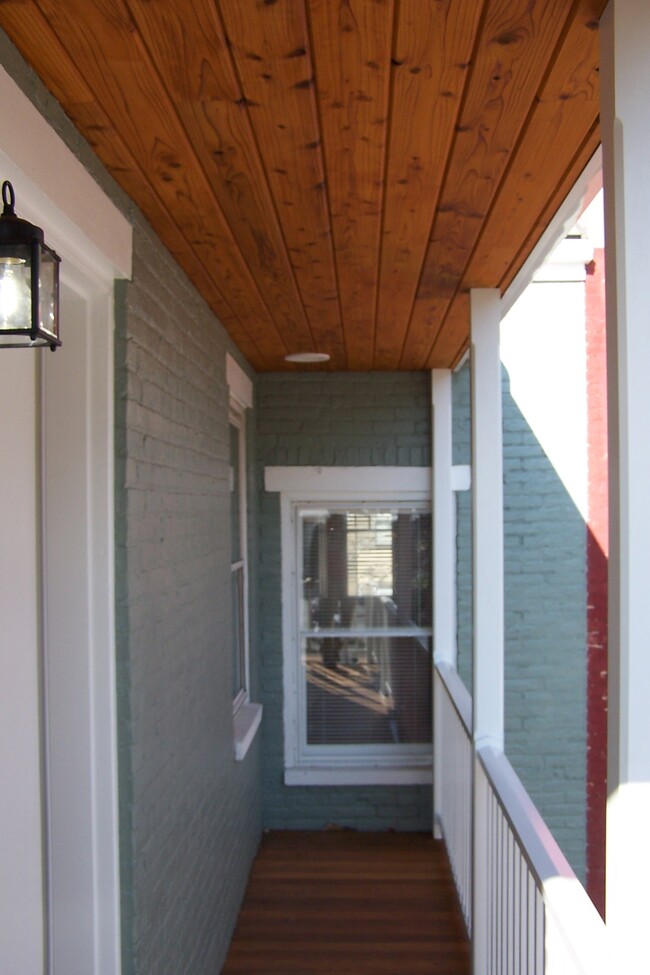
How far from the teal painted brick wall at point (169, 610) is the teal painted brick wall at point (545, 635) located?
2.22 meters

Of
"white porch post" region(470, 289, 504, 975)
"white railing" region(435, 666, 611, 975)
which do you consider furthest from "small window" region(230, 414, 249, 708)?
"white porch post" region(470, 289, 504, 975)

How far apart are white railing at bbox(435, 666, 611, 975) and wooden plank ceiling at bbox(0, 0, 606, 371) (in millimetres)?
1645

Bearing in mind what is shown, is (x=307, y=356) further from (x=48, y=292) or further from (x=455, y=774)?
(x=48, y=292)

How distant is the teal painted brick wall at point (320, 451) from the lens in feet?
17.7

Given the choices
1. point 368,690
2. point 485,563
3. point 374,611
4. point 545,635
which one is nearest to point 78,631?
point 485,563

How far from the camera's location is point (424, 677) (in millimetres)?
5488

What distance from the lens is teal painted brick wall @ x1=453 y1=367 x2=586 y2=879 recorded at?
543 cm

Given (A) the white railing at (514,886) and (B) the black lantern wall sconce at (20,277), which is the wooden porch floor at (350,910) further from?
(B) the black lantern wall sconce at (20,277)

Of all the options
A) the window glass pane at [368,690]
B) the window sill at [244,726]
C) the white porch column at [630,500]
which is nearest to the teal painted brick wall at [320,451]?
the window glass pane at [368,690]

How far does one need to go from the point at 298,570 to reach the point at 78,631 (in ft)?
11.1

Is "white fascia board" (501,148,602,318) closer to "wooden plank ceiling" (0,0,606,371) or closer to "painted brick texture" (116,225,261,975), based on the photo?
"wooden plank ceiling" (0,0,606,371)

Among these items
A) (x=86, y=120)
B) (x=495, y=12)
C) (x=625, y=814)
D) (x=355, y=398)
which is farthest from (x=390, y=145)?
(x=355, y=398)

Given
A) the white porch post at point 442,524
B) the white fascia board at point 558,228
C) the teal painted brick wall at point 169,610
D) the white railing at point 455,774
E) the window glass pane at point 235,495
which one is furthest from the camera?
the white porch post at point 442,524

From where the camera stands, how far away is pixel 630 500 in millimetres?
1307
